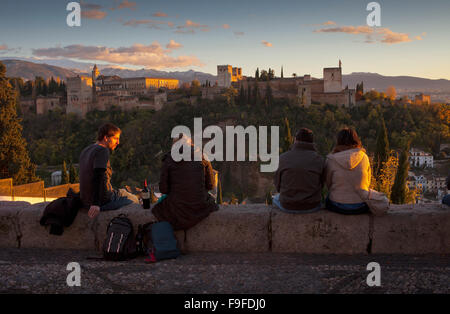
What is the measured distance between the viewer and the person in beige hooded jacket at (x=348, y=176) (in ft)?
13.7

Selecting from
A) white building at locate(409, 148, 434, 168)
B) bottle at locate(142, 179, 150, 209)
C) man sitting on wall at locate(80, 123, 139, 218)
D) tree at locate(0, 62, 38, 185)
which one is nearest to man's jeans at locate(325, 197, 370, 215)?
bottle at locate(142, 179, 150, 209)

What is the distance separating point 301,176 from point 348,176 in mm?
491

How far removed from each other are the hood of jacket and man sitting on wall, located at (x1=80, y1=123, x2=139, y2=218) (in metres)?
2.53

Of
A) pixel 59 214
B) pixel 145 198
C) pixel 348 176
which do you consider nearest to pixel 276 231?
pixel 348 176

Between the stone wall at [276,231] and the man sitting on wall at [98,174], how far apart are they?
0.16 metres

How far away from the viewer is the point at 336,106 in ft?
219

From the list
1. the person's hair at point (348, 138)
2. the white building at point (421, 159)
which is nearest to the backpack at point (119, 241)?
the person's hair at point (348, 138)

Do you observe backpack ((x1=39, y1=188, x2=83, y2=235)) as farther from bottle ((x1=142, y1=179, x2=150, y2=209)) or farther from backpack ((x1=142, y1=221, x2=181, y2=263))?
backpack ((x1=142, y1=221, x2=181, y2=263))

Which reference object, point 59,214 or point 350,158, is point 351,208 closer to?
point 350,158

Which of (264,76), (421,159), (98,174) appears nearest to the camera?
(98,174)

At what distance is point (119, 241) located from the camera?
415 cm

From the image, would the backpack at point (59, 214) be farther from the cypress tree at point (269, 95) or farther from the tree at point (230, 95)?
the cypress tree at point (269, 95)

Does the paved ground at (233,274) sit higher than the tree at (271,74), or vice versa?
A: the tree at (271,74)

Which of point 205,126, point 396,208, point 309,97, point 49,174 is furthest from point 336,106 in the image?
point 396,208
